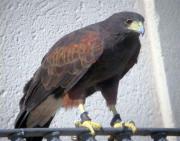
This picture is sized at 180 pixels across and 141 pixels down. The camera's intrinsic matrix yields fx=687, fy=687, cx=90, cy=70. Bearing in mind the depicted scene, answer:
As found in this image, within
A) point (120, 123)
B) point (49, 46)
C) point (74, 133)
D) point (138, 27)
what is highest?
point (49, 46)

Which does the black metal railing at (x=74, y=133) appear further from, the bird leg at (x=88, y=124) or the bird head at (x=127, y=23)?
the bird head at (x=127, y=23)

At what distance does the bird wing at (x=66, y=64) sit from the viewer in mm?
3867

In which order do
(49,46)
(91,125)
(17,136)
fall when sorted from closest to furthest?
1. (17,136)
2. (91,125)
3. (49,46)

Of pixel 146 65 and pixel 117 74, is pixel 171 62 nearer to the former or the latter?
pixel 146 65

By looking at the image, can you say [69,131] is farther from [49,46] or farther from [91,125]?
[49,46]

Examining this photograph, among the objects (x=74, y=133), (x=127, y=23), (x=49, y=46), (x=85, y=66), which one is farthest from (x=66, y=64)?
(x=74, y=133)

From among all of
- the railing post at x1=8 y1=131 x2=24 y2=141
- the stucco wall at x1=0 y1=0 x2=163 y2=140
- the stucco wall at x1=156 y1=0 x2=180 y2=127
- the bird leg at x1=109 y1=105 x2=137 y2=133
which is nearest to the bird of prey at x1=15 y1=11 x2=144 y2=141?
the bird leg at x1=109 y1=105 x2=137 y2=133

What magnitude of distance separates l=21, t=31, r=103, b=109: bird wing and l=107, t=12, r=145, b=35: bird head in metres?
0.15

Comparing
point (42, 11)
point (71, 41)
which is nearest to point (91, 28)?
point (71, 41)

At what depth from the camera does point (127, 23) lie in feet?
13.2

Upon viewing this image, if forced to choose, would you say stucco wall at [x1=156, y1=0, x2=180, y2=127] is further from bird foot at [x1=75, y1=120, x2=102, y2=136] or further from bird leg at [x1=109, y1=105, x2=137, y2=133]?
bird foot at [x1=75, y1=120, x2=102, y2=136]

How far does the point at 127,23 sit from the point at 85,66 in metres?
0.39

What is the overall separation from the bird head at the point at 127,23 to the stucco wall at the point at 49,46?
0.67m

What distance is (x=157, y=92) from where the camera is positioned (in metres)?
4.78
